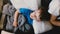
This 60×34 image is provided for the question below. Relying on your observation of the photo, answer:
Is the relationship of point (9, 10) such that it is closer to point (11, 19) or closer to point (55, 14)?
point (11, 19)

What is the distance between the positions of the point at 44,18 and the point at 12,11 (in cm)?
38

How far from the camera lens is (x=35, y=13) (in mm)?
1271

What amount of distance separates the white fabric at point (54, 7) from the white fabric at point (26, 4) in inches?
5.9

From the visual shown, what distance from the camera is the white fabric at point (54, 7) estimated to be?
115cm

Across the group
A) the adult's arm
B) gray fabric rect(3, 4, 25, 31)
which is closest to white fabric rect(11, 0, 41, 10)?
gray fabric rect(3, 4, 25, 31)

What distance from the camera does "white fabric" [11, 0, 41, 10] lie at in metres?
1.30

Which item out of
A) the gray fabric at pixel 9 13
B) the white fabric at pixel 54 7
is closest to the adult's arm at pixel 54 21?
the white fabric at pixel 54 7

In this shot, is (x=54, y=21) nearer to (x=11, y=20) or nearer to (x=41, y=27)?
(x=41, y=27)

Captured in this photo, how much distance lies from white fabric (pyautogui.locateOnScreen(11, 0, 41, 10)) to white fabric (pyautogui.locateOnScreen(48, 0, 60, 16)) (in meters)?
0.15

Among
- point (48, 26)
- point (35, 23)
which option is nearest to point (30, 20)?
point (35, 23)

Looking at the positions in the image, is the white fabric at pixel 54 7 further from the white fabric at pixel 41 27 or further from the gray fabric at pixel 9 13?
the gray fabric at pixel 9 13

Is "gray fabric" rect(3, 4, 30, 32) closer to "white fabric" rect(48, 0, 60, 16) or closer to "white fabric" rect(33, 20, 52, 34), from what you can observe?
"white fabric" rect(33, 20, 52, 34)

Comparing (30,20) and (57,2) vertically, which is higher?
(57,2)

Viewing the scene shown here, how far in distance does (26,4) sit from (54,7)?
0.31 m
